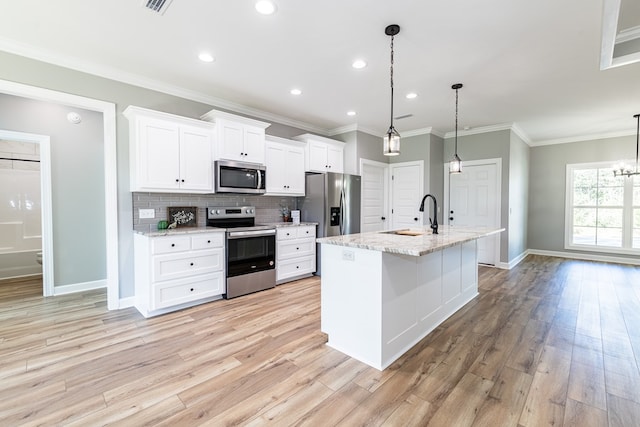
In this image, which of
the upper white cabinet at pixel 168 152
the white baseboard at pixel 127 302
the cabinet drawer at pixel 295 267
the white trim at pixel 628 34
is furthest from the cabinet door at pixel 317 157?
the white trim at pixel 628 34

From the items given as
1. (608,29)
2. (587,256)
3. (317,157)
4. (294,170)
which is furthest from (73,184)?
(587,256)

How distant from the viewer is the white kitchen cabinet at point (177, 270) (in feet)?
10.1

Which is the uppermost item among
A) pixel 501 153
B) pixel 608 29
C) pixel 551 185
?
pixel 608 29

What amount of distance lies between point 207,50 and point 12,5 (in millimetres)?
1395

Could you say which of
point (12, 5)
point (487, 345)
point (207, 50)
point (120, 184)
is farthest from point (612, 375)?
point (12, 5)

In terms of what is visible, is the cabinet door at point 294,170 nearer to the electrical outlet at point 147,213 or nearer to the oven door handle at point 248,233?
the oven door handle at point 248,233

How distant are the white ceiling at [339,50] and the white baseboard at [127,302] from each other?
255 centimetres

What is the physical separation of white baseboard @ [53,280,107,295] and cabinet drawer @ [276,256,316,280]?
2.63 meters

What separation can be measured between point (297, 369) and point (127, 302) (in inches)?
96.0

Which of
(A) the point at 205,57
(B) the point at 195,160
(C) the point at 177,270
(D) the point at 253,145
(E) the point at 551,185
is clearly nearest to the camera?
(A) the point at 205,57

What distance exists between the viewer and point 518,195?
6027 millimetres

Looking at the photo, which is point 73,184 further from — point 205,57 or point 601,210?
point 601,210

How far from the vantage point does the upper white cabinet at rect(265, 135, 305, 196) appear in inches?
175

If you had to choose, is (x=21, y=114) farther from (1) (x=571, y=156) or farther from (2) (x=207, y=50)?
(1) (x=571, y=156)
